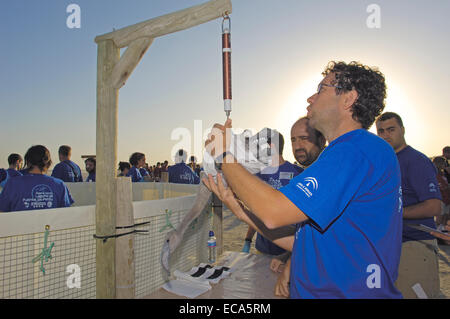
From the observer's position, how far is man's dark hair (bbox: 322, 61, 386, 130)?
57.7 inches

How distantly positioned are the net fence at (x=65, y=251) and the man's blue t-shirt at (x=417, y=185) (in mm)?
2589

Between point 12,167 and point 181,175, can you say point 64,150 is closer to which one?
point 12,167

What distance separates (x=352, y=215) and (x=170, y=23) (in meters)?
2.27

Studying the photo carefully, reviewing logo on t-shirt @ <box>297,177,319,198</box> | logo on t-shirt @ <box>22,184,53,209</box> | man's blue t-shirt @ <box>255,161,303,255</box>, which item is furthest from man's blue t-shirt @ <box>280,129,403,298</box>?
logo on t-shirt @ <box>22,184,53,209</box>

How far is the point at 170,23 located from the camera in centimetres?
263

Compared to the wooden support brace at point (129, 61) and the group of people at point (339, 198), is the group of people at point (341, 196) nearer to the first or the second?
the group of people at point (339, 198)

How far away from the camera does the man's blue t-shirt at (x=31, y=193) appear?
352 cm

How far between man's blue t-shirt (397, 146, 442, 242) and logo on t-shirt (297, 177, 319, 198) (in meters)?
2.32

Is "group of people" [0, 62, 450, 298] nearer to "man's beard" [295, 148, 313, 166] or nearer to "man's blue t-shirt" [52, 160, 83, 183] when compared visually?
"man's beard" [295, 148, 313, 166]

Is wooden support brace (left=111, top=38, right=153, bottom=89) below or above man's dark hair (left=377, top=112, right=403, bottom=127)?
above

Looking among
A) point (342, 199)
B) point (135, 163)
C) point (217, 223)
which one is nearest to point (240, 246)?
point (217, 223)

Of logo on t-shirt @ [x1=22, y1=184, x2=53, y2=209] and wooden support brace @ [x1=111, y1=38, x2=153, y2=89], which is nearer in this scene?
wooden support brace @ [x1=111, y1=38, x2=153, y2=89]

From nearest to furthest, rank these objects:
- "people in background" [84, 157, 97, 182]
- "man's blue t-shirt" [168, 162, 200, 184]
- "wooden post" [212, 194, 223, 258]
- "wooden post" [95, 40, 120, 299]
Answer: "wooden post" [95, 40, 120, 299] < "wooden post" [212, 194, 223, 258] < "people in background" [84, 157, 97, 182] < "man's blue t-shirt" [168, 162, 200, 184]

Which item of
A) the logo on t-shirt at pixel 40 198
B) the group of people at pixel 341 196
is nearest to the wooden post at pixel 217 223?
the logo on t-shirt at pixel 40 198
